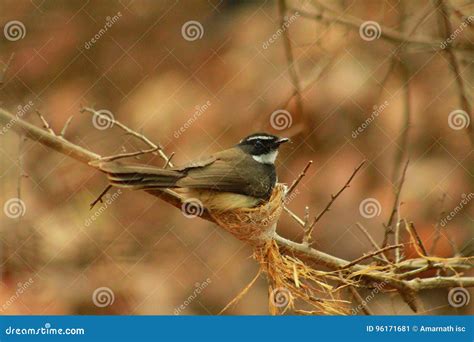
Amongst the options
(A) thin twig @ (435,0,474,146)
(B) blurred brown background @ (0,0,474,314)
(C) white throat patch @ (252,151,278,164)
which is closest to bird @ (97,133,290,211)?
(C) white throat patch @ (252,151,278,164)

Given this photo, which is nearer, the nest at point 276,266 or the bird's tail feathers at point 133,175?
the bird's tail feathers at point 133,175

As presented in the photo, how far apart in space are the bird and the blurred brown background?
0.63 meters

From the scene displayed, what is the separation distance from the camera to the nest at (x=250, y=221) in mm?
3568

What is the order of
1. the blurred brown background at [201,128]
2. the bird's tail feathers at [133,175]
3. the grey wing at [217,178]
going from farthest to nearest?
the blurred brown background at [201,128], the grey wing at [217,178], the bird's tail feathers at [133,175]

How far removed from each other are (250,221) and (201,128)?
5.51 ft

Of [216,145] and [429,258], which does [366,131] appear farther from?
[429,258]

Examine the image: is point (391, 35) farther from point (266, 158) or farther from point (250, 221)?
point (250, 221)

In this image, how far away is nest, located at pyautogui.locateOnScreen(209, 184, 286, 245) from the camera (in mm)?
3568

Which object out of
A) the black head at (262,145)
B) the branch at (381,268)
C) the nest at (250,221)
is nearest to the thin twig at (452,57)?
the branch at (381,268)

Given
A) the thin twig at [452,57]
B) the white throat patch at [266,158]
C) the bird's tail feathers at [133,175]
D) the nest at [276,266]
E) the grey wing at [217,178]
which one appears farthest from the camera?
the white throat patch at [266,158]

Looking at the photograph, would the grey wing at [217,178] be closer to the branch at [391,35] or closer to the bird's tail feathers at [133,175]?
the bird's tail feathers at [133,175]

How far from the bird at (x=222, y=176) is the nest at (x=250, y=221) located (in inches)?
1.4

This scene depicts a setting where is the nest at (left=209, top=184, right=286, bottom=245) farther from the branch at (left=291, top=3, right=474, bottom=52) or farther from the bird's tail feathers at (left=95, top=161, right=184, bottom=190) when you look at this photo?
the branch at (left=291, top=3, right=474, bottom=52)

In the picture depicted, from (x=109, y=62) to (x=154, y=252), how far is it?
124 cm
